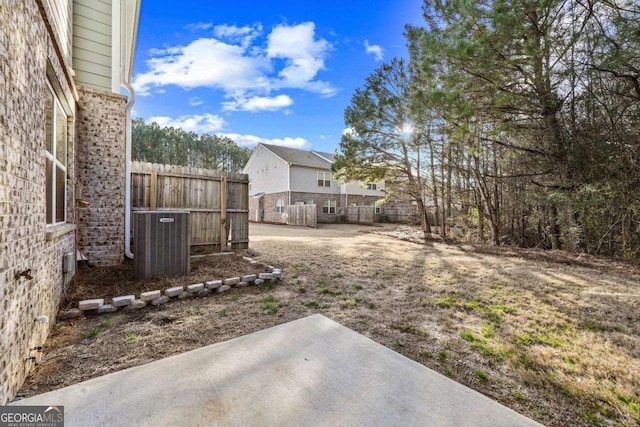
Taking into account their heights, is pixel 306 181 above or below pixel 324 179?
below

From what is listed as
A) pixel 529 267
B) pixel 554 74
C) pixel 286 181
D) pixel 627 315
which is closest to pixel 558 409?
pixel 627 315

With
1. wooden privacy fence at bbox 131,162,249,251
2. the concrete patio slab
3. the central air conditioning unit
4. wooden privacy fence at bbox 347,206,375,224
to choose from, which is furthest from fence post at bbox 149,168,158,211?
wooden privacy fence at bbox 347,206,375,224

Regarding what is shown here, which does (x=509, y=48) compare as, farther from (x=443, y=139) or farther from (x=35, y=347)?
(x=35, y=347)

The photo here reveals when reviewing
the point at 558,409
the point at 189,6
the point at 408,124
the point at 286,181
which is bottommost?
the point at 558,409

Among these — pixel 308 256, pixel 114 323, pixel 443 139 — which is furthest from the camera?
pixel 443 139

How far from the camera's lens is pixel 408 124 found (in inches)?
479

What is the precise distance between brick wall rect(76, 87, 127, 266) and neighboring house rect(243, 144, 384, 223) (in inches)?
599

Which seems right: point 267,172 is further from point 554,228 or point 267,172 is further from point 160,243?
point 160,243

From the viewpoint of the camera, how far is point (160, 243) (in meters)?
4.43

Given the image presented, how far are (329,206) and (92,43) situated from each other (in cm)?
1804

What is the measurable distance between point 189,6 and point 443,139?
8.96 m

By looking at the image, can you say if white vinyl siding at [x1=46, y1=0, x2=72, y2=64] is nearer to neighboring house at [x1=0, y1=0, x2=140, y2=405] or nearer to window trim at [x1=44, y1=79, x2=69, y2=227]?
neighboring house at [x1=0, y1=0, x2=140, y2=405]

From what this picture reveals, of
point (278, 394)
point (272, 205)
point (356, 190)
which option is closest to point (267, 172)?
point (272, 205)

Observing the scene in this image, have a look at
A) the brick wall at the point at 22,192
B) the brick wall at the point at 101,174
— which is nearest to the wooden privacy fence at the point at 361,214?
the brick wall at the point at 101,174
